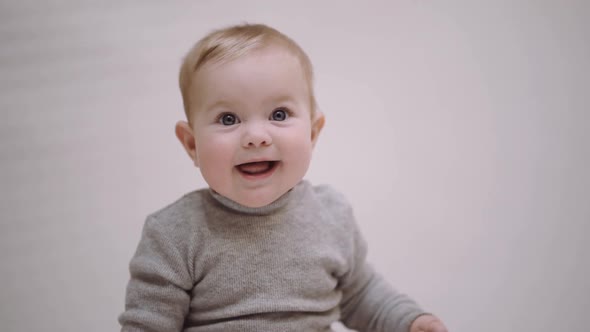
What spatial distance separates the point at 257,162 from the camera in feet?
2.74

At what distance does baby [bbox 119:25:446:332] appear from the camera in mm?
802

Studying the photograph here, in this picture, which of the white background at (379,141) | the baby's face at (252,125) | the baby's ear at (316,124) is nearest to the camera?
the baby's face at (252,125)

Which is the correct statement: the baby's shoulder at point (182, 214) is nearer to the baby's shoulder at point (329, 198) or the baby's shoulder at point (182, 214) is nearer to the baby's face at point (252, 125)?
the baby's face at point (252, 125)

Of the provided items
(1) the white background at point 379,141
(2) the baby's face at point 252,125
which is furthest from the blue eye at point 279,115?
(1) the white background at point 379,141

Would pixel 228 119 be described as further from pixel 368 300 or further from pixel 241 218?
pixel 368 300

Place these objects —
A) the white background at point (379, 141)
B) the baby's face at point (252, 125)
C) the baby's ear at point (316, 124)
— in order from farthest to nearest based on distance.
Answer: the white background at point (379, 141) < the baby's ear at point (316, 124) < the baby's face at point (252, 125)

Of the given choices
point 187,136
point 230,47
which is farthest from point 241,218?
point 230,47

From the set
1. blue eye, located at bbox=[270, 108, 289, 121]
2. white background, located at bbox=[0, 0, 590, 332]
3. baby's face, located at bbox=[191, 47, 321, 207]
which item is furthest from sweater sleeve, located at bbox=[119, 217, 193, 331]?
white background, located at bbox=[0, 0, 590, 332]

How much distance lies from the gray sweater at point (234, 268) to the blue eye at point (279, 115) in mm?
142

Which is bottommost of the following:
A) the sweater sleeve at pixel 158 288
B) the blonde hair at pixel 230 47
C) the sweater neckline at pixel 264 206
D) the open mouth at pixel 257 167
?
the sweater sleeve at pixel 158 288

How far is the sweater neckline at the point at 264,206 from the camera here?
870 millimetres

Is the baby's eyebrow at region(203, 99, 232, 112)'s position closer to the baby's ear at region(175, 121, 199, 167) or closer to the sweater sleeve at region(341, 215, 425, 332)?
the baby's ear at region(175, 121, 199, 167)

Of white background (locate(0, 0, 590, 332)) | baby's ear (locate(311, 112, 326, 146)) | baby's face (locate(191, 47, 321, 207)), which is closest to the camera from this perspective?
baby's face (locate(191, 47, 321, 207))

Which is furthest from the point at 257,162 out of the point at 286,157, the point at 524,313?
the point at 524,313
